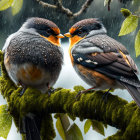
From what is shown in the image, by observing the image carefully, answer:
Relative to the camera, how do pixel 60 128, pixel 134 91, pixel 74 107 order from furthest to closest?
pixel 60 128 → pixel 74 107 → pixel 134 91

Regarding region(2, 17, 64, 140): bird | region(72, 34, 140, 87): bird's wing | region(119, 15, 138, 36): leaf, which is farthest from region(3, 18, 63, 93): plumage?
region(119, 15, 138, 36): leaf

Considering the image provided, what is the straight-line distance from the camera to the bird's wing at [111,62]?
1.01 metres

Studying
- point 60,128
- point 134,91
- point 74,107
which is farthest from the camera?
point 60,128

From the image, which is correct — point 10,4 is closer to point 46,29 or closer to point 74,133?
point 46,29

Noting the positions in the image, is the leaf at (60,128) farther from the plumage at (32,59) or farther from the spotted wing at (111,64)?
the spotted wing at (111,64)

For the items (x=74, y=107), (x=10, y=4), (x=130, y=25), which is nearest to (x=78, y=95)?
(x=74, y=107)

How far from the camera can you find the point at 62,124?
1222 mm

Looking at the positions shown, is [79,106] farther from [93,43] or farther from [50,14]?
[50,14]

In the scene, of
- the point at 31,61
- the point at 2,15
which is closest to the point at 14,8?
the point at 31,61

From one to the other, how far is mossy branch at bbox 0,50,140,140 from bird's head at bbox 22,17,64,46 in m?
0.22

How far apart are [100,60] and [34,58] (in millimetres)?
257

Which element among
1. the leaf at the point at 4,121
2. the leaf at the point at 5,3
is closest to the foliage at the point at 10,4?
the leaf at the point at 5,3

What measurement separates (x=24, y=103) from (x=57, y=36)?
0.99 ft

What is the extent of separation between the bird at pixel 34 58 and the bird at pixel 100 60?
8 cm
